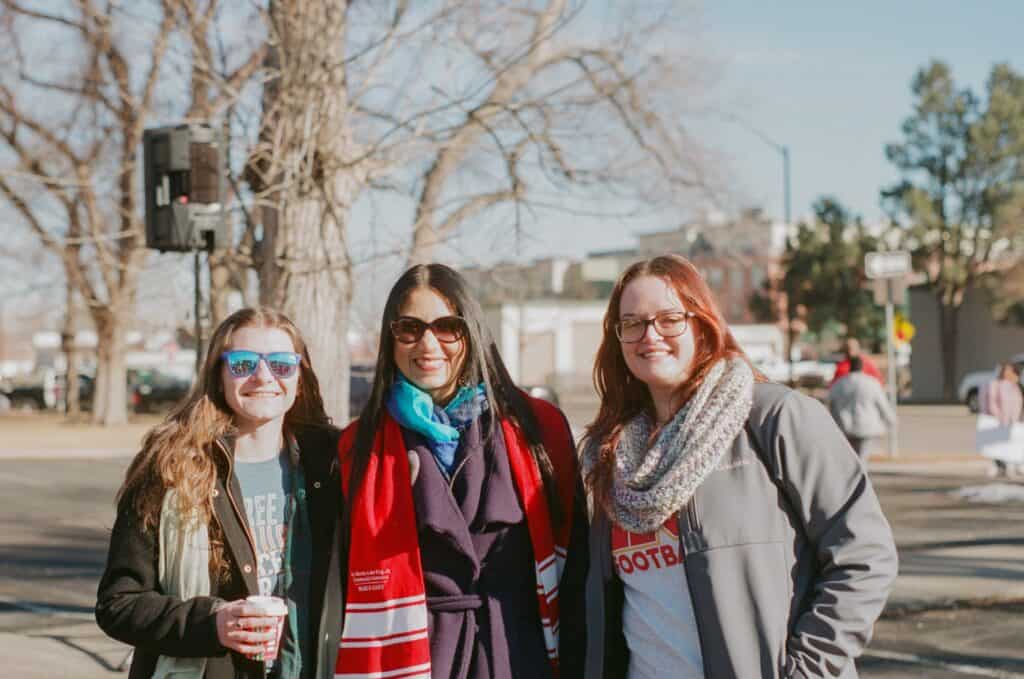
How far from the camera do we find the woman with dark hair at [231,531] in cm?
298

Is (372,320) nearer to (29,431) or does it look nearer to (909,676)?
(909,676)

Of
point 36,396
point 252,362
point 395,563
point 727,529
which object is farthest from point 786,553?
point 36,396

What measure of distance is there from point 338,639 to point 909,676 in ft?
14.5

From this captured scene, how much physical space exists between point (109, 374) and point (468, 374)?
1329 inches

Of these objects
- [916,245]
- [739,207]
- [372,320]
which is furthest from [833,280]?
[372,320]

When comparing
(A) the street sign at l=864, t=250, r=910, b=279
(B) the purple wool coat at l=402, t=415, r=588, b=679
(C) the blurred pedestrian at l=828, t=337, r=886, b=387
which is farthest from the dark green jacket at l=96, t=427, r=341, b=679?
(A) the street sign at l=864, t=250, r=910, b=279

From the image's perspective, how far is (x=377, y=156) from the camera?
9.50 metres

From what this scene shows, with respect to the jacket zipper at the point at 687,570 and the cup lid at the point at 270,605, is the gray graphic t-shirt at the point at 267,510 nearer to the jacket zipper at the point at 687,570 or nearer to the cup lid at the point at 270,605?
the cup lid at the point at 270,605

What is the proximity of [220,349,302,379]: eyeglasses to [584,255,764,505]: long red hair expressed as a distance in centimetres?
77

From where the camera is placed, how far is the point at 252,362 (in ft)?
10.7

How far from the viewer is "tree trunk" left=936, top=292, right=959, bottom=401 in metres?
50.3

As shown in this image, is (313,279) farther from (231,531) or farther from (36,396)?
(36,396)

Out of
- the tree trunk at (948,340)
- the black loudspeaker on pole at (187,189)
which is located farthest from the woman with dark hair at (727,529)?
the tree trunk at (948,340)

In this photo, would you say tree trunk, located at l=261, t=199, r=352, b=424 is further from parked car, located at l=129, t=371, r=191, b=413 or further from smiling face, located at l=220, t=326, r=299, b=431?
parked car, located at l=129, t=371, r=191, b=413
